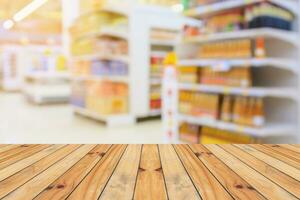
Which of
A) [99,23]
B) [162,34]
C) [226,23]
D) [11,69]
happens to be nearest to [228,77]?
[226,23]

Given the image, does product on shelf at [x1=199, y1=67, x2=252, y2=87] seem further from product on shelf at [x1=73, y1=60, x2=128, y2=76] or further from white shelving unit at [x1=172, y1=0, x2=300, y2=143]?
product on shelf at [x1=73, y1=60, x2=128, y2=76]

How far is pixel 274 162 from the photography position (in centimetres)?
135

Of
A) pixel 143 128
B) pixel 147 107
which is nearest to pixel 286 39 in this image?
pixel 143 128

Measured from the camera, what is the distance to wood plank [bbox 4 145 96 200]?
0.97m

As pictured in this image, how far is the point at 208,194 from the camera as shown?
0.97 metres

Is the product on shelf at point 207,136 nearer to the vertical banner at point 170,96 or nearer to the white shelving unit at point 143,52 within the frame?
the vertical banner at point 170,96

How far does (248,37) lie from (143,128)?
250 cm

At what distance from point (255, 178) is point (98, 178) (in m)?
0.52

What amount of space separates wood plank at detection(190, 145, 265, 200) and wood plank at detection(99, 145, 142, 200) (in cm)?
27

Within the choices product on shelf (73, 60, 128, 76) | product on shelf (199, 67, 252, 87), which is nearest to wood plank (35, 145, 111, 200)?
product on shelf (199, 67, 252, 87)

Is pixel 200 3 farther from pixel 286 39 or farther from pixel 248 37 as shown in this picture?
pixel 286 39

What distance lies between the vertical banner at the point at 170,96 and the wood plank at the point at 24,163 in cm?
193

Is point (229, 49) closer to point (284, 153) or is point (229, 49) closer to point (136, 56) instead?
point (284, 153)

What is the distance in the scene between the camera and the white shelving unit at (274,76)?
9.60ft
